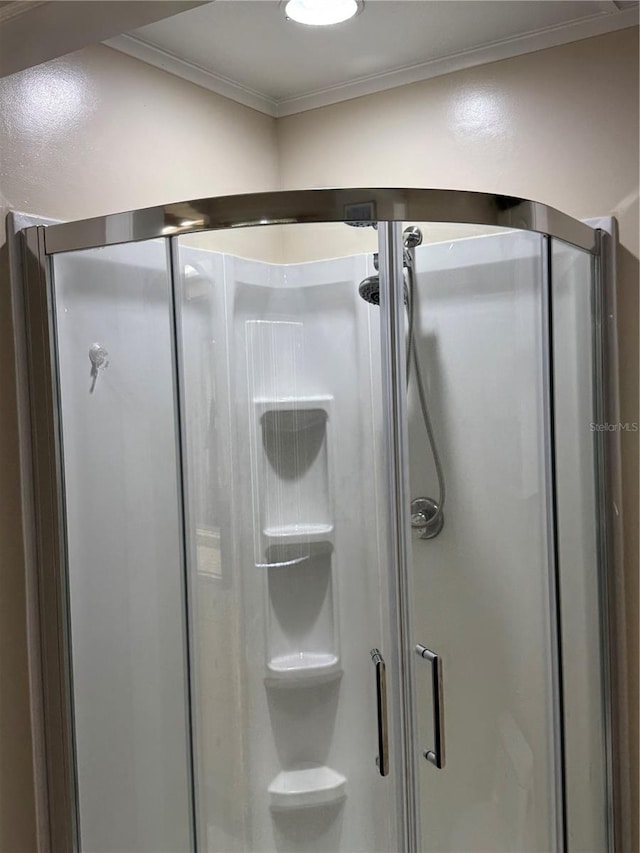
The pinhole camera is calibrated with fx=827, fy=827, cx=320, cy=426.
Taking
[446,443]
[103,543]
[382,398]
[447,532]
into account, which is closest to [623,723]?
[447,532]

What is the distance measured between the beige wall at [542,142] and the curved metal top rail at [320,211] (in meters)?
0.43

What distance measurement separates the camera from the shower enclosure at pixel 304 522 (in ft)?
4.93

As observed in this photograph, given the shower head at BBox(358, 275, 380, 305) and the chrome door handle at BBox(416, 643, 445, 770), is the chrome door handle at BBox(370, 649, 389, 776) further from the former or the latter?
the shower head at BBox(358, 275, 380, 305)

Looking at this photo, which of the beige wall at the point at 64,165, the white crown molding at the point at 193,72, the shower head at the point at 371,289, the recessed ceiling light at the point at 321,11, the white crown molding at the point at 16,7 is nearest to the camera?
the white crown molding at the point at 16,7

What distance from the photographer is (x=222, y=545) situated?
5.14 ft

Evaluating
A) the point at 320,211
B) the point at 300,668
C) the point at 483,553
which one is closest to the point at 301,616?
the point at 300,668

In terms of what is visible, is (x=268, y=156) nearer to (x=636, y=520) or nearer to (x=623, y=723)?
(x=636, y=520)

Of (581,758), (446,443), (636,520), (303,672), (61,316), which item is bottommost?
(581,758)

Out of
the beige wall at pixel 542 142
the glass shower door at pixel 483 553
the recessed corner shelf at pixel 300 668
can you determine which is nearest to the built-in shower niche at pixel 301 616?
the recessed corner shelf at pixel 300 668

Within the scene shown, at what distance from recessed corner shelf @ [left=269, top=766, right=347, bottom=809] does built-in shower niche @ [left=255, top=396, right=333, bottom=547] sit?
44 cm

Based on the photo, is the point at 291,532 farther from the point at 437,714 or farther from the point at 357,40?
the point at 357,40

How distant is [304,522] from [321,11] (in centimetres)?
116

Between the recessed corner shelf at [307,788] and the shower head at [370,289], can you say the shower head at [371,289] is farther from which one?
the recessed corner shelf at [307,788]

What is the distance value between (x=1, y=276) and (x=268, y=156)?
1033 millimetres
